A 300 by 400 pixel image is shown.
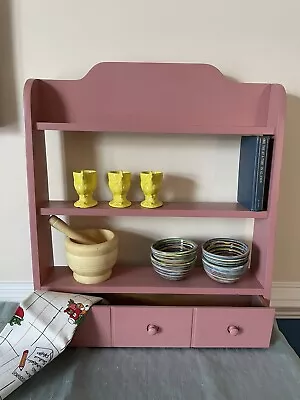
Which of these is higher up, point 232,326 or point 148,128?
point 148,128

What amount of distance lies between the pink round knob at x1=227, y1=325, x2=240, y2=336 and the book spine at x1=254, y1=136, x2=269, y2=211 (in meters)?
0.28

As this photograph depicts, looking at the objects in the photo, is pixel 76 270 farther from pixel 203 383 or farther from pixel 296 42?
pixel 296 42

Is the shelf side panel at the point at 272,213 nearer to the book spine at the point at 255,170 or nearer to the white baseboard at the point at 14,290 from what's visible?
the book spine at the point at 255,170

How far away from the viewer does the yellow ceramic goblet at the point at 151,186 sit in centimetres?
91

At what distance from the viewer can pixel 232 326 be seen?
2.94ft

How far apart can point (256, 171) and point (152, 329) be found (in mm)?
432

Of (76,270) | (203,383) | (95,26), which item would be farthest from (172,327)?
(95,26)

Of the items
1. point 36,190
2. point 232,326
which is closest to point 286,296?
point 232,326

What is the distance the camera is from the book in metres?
0.86

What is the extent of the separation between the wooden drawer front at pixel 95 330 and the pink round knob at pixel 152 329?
93 millimetres

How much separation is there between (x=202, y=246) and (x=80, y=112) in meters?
0.46

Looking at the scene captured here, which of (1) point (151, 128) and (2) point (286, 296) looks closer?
(1) point (151, 128)

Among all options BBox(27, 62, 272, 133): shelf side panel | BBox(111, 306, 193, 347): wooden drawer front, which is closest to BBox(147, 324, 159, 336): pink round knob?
BBox(111, 306, 193, 347): wooden drawer front

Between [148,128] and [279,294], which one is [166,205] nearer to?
[148,128]
